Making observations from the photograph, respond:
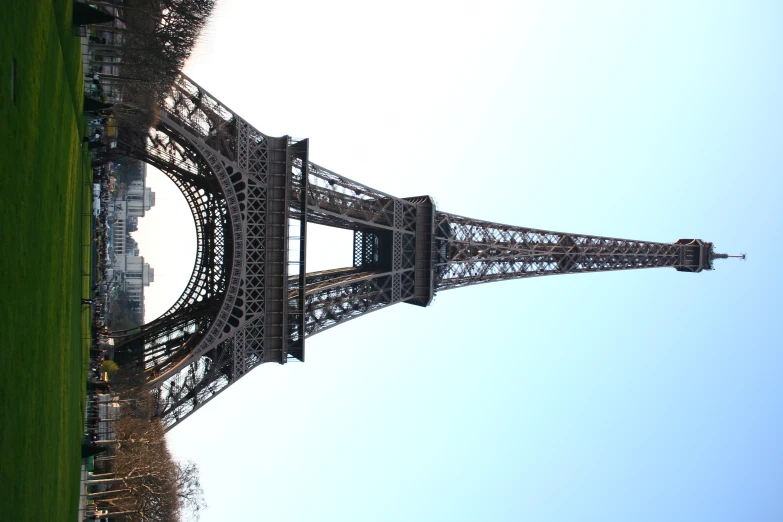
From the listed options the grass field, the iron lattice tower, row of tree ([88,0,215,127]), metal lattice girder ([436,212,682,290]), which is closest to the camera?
the grass field

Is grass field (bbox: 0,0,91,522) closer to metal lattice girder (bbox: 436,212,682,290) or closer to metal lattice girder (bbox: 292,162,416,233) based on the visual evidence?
metal lattice girder (bbox: 292,162,416,233)

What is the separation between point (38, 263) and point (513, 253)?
46.3 meters

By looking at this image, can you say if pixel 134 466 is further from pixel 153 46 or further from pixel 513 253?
pixel 513 253

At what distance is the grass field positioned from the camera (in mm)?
18422

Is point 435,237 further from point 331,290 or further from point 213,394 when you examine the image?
point 213,394

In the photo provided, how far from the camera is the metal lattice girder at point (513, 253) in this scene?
57.7 meters

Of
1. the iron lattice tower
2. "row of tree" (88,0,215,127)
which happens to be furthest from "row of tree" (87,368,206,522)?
"row of tree" (88,0,215,127)

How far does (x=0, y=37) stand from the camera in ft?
58.1

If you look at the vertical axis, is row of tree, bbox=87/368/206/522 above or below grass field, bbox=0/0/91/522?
below

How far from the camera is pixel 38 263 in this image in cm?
2355

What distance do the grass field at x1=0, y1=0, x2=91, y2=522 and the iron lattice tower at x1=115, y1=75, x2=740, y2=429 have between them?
7895mm

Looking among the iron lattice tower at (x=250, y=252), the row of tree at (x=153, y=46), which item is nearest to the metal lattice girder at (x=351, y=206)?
the iron lattice tower at (x=250, y=252)

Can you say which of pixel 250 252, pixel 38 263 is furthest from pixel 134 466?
pixel 38 263

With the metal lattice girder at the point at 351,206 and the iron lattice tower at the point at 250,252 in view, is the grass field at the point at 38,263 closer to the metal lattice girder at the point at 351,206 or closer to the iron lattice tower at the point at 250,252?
the iron lattice tower at the point at 250,252
